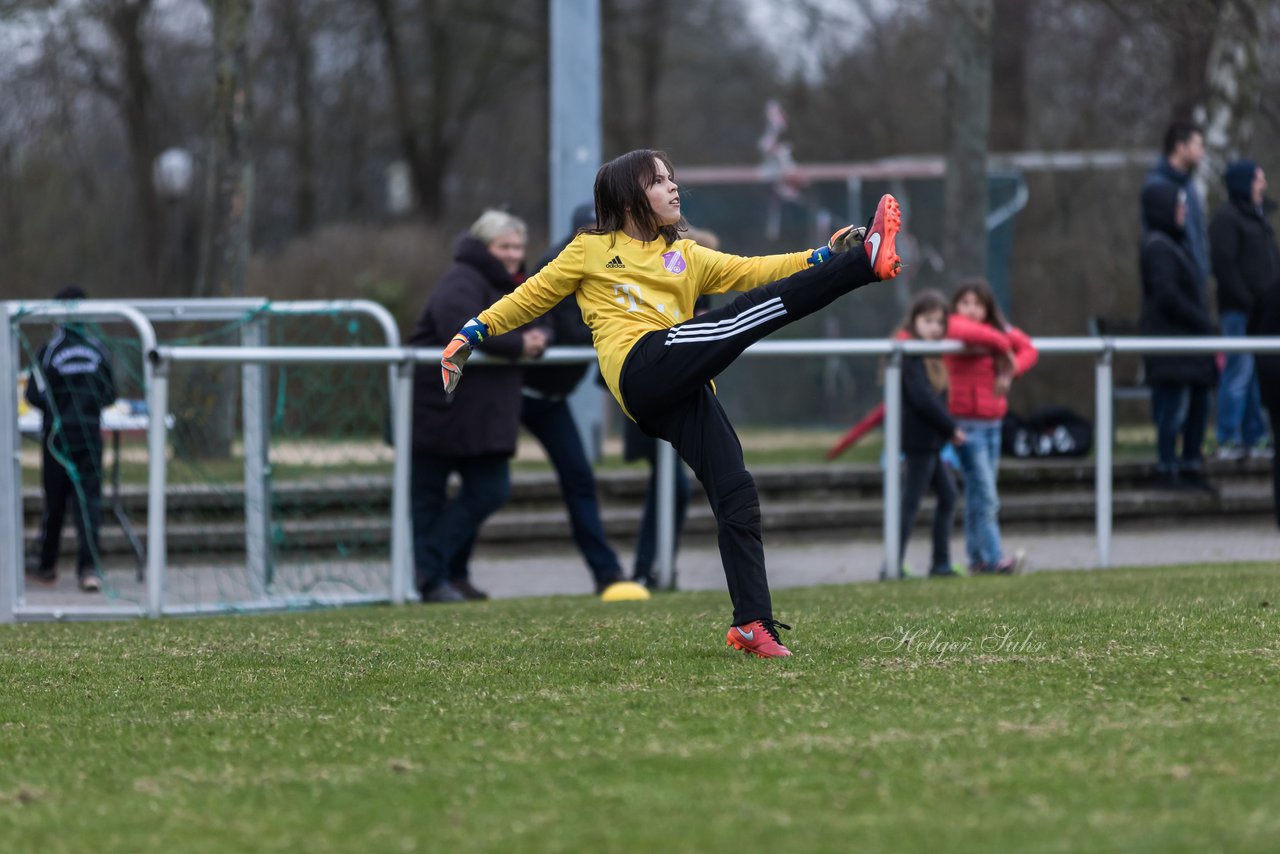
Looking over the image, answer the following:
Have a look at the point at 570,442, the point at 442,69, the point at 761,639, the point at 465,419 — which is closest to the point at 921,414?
the point at 570,442

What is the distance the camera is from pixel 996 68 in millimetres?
26328

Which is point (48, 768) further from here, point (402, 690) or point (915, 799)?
point (915, 799)

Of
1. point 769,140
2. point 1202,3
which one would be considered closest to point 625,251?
point 1202,3

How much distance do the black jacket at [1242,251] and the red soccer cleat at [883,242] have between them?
7.83 meters

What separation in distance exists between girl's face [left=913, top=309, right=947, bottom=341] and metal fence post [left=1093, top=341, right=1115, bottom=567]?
3.02 feet

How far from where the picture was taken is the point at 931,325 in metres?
10.4

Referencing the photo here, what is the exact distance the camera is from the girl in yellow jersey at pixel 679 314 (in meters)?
5.82

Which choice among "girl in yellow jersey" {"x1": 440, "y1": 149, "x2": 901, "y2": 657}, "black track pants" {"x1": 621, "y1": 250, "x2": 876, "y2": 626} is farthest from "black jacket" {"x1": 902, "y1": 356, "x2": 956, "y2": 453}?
"black track pants" {"x1": 621, "y1": 250, "x2": 876, "y2": 626}

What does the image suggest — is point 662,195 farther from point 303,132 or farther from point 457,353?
point 303,132

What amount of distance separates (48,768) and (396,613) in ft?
12.6

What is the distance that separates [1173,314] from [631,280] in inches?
289

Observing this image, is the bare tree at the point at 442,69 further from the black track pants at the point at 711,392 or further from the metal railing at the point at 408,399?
the black track pants at the point at 711,392

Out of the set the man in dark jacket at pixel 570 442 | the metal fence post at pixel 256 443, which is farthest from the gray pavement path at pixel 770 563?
the man in dark jacket at pixel 570 442

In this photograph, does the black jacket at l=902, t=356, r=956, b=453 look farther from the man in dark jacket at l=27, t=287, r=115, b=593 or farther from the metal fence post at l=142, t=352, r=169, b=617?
the man in dark jacket at l=27, t=287, r=115, b=593
